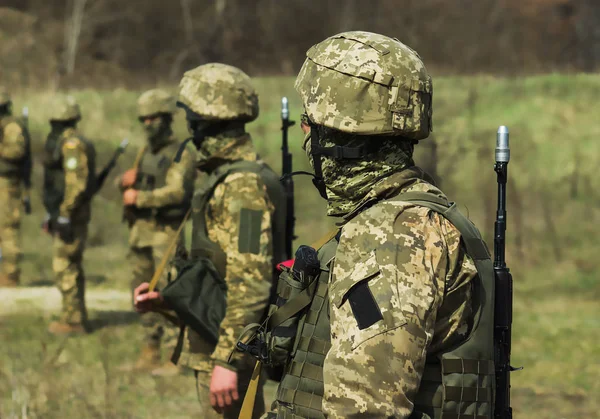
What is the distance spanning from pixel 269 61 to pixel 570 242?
14553mm

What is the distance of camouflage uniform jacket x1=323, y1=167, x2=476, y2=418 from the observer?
2326 millimetres

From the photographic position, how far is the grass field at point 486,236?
7.55 metres

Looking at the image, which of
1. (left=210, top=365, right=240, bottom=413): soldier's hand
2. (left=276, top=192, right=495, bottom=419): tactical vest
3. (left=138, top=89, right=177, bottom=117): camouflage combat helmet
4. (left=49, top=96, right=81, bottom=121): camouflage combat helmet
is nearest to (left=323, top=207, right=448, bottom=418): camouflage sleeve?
(left=276, top=192, right=495, bottom=419): tactical vest

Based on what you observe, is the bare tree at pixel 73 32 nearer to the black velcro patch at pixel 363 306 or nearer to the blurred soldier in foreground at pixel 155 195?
the blurred soldier in foreground at pixel 155 195

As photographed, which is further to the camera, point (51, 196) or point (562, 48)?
point (562, 48)

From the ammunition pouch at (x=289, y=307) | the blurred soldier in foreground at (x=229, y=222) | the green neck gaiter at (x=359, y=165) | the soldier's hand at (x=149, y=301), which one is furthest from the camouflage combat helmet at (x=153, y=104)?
the green neck gaiter at (x=359, y=165)

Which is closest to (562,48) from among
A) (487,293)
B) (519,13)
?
(519,13)

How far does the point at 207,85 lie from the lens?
4859mm

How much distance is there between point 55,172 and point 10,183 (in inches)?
80.4

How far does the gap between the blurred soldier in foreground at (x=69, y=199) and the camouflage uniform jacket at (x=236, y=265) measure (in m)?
4.99

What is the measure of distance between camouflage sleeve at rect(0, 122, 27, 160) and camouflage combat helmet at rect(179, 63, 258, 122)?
686 centimetres

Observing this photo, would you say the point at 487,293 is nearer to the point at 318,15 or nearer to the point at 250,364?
the point at 250,364

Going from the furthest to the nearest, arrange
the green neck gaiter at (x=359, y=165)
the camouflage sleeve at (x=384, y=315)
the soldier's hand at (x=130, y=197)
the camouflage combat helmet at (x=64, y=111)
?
the camouflage combat helmet at (x=64, y=111) < the soldier's hand at (x=130, y=197) < the green neck gaiter at (x=359, y=165) < the camouflage sleeve at (x=384, y=315)

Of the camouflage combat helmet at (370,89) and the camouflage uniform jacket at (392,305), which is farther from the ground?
the camouflage combat helmet at (370,89)
